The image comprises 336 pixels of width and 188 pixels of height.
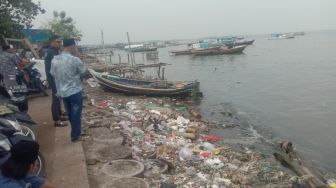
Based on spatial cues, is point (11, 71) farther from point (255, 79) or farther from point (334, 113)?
point (255, 79)

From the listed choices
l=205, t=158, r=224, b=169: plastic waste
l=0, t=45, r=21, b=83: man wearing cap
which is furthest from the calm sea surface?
l=0, t=45, r=21, b=83: man wearing cap

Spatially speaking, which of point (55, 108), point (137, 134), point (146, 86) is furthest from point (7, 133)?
point (146, 86)

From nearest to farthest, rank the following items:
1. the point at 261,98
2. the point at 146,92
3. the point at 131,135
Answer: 1. the point at 131,135
2. the point at 146,92
3. the point at 261,98

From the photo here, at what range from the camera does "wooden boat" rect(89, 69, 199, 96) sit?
659 inches

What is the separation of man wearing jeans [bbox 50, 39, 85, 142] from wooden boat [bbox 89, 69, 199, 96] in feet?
36.6

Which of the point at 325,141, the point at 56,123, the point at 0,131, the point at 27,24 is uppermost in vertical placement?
the point at 27,24

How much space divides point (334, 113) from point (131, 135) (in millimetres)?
11136

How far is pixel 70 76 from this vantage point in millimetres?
5430

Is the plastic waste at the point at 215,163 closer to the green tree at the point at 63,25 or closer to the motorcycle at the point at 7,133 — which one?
the motorcycle at the point at 7,133

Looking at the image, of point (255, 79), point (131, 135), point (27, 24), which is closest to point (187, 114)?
point (131, 135)

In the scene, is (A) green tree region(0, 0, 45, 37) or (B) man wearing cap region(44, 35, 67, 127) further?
(A) green tree region(0, 0, 45, 37)

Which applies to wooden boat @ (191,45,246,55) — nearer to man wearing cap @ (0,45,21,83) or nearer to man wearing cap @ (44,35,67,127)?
man wearing cap @ (0,45,21,83)

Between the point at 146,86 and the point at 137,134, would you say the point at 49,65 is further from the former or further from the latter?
the point at 146,86

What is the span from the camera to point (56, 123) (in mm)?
6535
